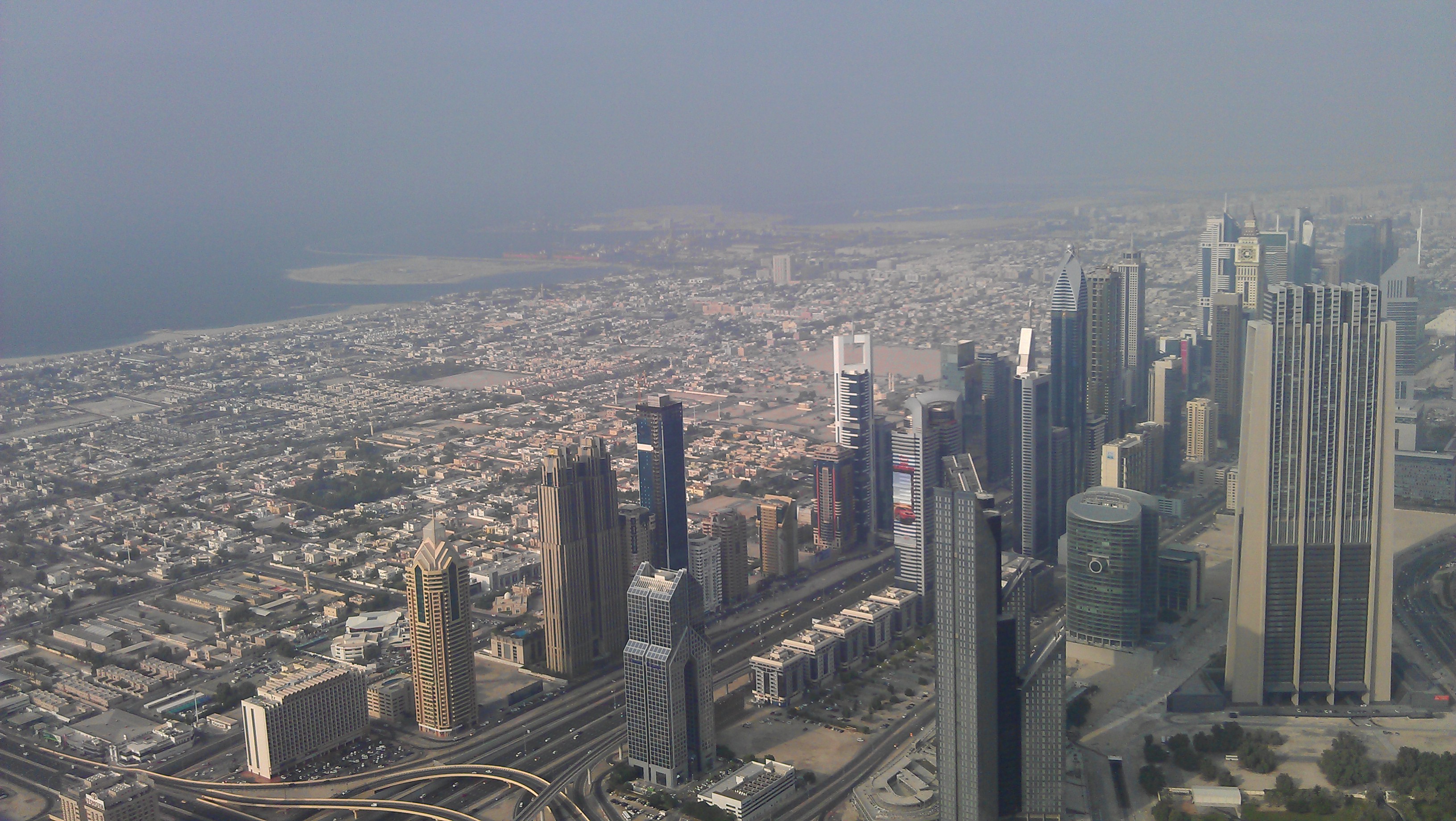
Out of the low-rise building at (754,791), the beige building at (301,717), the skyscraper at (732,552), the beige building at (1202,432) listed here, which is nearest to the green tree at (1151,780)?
the low-rise building at (754,791)

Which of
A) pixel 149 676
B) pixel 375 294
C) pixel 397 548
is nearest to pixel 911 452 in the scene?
pixel 397 548

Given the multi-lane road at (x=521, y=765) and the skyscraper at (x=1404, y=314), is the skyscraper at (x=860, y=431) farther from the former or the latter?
the skyscraper at (x=1404, y=314)

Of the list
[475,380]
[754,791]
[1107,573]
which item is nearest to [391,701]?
[754,791]

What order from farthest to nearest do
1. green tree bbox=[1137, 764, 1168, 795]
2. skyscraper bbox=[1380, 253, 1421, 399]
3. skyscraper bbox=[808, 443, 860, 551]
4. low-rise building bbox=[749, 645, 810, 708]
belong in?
skyscraper bbox=[1380, 253, 1421, 399] < skyscraper bbox=[808, 443, 860, 551] < low-rise building bbox=[749, 645, 810, 708] < green tree bbox=[1137, 764, 1168, 795]

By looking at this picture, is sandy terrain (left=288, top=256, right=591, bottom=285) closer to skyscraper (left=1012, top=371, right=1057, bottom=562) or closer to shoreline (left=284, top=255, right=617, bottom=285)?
shoreline (left=284, top=255, right=617, bottom=285)

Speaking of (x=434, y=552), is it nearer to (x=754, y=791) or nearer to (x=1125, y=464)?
(x=754, y=791)

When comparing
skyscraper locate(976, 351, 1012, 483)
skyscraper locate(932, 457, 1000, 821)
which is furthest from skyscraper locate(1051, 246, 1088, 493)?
skyscraper locate(932, 457, 1000, 821)

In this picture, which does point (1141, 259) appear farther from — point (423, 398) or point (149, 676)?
point (149, 676)
